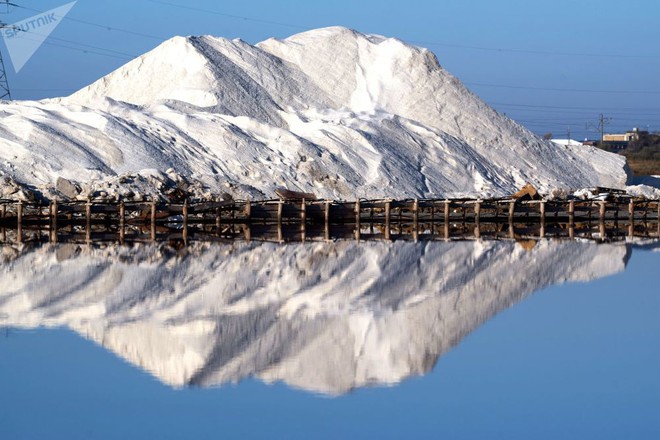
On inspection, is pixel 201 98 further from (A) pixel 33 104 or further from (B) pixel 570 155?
(B) pixel 570 155

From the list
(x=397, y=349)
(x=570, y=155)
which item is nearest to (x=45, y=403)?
(x=397, y=349)

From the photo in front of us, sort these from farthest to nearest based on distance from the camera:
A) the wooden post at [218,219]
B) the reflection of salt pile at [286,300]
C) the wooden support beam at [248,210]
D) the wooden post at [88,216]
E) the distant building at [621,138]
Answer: the distant building at [621,138], the wooden support beam at [248,210], the wooden post at [218,219], the wooden post at [88,216], the reflection of salt pile at [286,300]

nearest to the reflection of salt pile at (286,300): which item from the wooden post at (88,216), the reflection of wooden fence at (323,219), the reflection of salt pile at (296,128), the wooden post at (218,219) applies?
the reflection of wooden fence at (323,219)

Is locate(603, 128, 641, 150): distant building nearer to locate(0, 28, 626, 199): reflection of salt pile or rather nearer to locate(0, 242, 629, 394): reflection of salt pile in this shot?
locate(0, 28, 626, 199): reflection of salt pile

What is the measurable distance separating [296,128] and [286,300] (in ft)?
90.4

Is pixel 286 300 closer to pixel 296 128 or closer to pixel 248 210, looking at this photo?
pixel 248 210

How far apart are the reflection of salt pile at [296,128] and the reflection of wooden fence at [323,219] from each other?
3119 millimetres

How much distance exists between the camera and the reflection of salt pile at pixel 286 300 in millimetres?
11750

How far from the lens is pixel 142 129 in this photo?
129 ft

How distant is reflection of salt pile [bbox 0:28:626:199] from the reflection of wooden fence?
3119 millimetres

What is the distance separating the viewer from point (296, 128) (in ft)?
143

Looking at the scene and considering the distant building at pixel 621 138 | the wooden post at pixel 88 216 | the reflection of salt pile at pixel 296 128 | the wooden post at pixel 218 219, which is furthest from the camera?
the distant building at pixel 621 138

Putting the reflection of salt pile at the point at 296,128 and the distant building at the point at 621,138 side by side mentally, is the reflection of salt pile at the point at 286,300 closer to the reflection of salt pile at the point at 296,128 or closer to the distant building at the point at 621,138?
the reflection of salt pile at the point at 296,128

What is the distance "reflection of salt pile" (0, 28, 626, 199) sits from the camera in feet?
123
